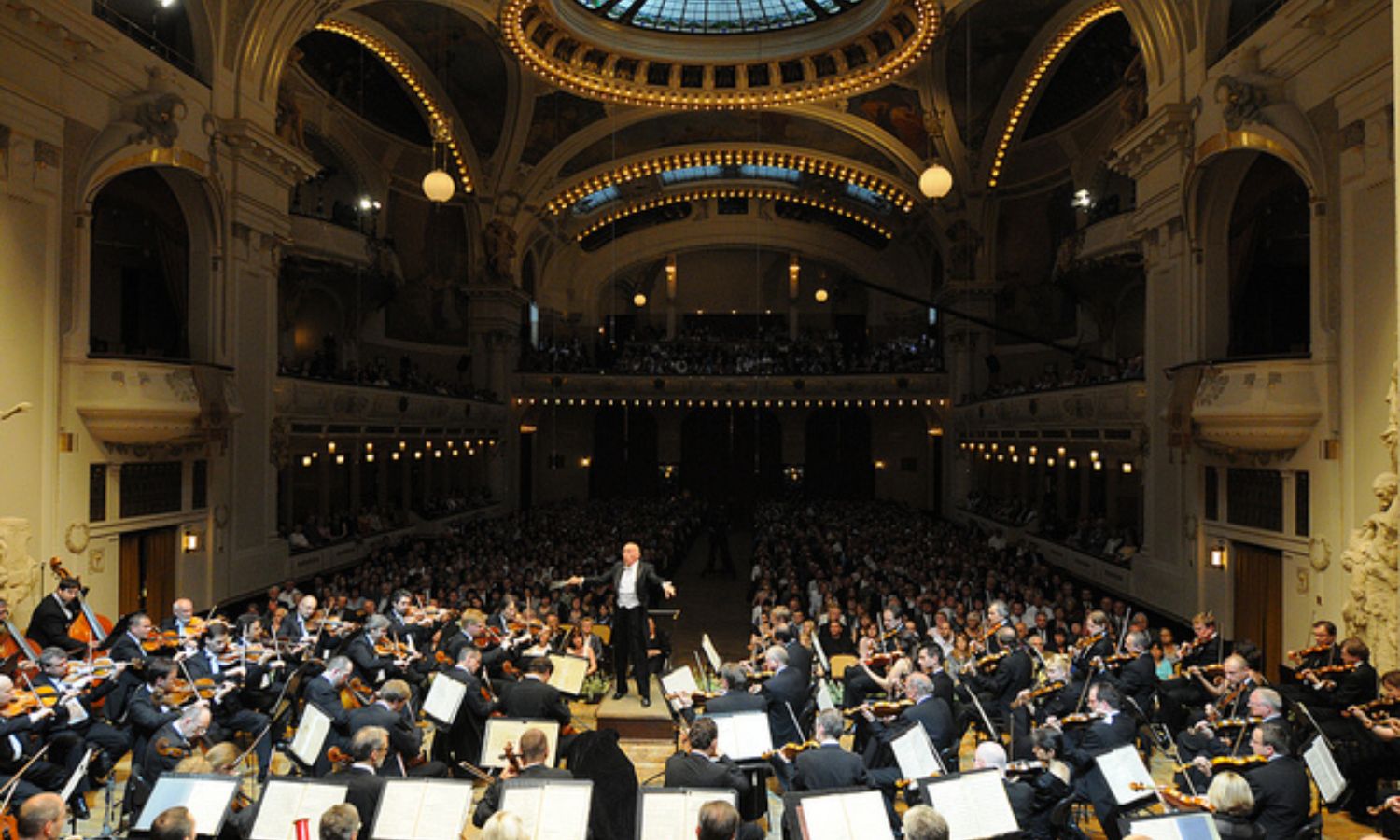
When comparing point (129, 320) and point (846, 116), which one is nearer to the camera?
point (129, 320)

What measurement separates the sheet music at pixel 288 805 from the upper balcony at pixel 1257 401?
11.2 metres

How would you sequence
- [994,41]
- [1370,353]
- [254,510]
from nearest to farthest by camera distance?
1. [1370,353]
2. [254,510]
3. [994,41]

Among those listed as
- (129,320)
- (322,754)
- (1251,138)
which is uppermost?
(1251,138)

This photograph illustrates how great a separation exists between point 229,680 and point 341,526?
41.3 ft

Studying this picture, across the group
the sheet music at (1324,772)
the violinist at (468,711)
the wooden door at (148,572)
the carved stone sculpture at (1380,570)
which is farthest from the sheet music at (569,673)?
the wooden door at (148,572)

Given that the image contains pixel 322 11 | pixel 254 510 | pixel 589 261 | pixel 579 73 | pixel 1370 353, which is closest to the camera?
pixel 1370 353

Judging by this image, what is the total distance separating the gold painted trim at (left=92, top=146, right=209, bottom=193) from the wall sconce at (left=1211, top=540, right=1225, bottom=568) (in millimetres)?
16010

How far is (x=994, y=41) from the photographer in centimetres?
2366

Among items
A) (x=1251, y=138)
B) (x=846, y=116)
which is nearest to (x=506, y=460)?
(x=846, y=116)

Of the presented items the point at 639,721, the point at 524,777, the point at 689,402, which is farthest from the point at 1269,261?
the point at 689,402

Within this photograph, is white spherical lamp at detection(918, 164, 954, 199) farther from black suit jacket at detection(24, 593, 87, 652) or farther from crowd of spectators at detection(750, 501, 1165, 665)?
black suit jacket at detection(24, 593, 87, 652)

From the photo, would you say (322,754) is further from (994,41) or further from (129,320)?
(994,41)

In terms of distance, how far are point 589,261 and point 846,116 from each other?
48.6 feet

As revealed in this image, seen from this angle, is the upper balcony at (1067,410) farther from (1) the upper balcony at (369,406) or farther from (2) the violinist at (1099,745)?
(1) the upper balcony at (369,406)
